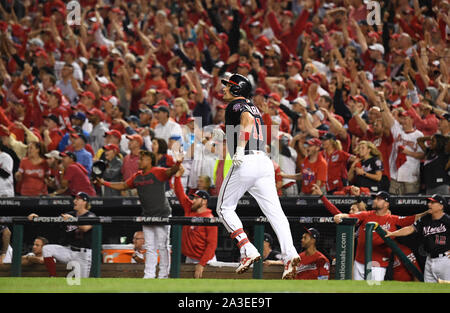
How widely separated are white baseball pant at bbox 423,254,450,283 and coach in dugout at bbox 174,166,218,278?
2.50 m

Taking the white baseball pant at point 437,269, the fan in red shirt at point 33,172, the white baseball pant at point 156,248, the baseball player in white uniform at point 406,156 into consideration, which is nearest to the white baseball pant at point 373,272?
the white baseball pant at point 437,269

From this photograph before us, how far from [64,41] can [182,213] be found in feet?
23.3

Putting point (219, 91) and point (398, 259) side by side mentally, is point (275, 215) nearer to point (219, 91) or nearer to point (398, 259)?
point (398, 259)

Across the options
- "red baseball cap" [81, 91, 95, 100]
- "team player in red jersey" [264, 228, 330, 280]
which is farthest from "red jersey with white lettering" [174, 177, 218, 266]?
"red baseball cap" [81, 91, 95, 100]

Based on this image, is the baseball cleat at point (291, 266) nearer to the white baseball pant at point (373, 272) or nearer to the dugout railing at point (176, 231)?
the dugout railing at point (176, 231)

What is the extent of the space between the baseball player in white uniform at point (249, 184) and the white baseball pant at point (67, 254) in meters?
3.19

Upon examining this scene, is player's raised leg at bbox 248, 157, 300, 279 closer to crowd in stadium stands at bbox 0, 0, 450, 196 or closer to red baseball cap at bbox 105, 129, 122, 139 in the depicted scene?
crowd in stadium stands at bbox 0, 0, 450, 196

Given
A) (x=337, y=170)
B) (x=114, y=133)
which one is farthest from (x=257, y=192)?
(x=114, y=133)

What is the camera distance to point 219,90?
1399cm

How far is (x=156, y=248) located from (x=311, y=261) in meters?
1.88

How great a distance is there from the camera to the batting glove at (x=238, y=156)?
7.40m

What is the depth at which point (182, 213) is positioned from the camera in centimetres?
1189
